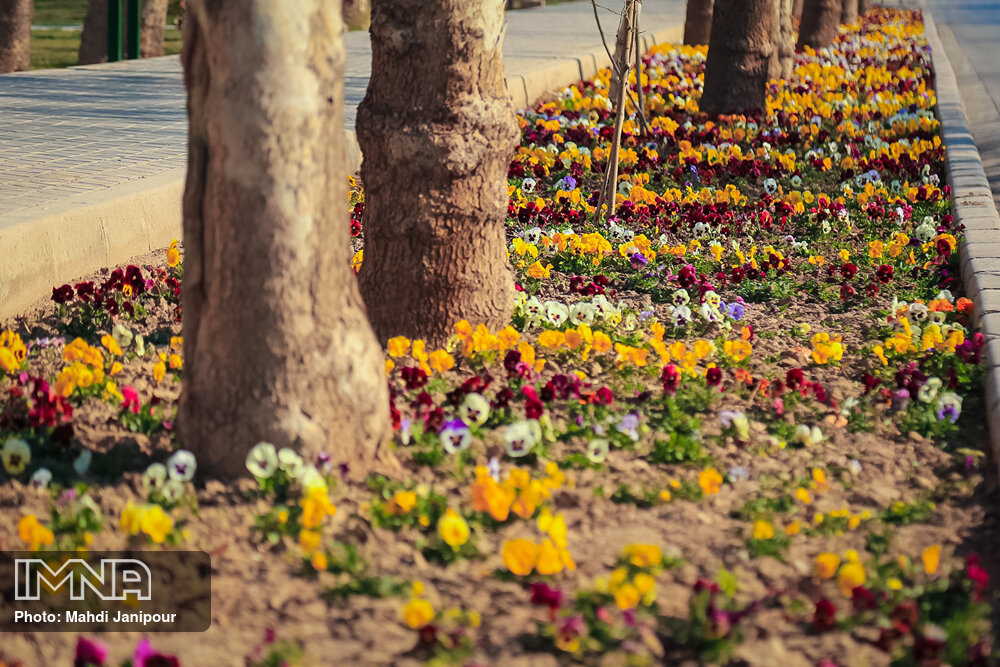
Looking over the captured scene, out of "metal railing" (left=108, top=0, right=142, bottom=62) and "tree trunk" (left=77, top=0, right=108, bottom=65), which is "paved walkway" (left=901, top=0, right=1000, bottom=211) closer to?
"metal railing" (left=108, top=0, right=142, bottom=62)

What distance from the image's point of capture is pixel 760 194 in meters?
7.46

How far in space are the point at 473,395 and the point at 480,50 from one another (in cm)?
140

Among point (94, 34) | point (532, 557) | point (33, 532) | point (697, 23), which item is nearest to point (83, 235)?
point (33, 532)

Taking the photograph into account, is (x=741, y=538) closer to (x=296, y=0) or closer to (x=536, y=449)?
(x=536, y=449)

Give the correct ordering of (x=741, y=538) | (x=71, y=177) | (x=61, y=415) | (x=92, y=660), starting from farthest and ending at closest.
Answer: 1. (x=71, y=177)
2. (x=61, y=415)
3. (x=741, y=538)
4. (x=92, y=660)

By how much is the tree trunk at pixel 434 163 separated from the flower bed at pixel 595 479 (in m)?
0.23

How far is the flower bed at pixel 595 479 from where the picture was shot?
2.56 meters

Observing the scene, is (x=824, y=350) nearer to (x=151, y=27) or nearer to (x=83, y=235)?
(x=83, y=235)

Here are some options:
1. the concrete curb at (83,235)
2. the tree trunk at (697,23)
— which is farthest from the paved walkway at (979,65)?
the concrete curb at (83,235)

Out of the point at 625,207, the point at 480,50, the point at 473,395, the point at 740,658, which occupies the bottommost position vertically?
the point at 740,658

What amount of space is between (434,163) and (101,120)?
4901 mm

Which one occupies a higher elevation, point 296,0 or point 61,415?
point 296,0

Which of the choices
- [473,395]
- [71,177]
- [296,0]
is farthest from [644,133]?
[296,0]

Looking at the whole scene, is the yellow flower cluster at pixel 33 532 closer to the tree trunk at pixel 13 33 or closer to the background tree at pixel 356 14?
the tree trunk at pixel 13 33
